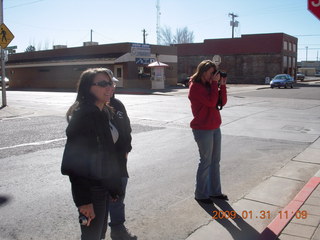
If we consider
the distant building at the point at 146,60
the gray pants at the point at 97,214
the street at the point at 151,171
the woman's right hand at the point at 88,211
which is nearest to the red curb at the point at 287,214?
the street at the point at 151,171

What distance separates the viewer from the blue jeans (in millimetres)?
4711

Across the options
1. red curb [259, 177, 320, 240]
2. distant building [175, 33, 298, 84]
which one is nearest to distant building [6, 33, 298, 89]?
distant building [175, 33, 298, 84]

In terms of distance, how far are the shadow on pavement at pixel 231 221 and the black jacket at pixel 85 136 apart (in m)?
1.98

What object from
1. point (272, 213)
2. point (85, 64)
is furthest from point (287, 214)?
point (85, 64)

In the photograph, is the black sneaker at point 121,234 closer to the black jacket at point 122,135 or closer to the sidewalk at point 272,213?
the sidewalk at point 272,213

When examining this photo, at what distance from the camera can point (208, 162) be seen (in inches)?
190

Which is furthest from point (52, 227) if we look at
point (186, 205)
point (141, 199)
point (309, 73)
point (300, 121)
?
point (309, 73)

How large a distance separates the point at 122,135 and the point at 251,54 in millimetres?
54413

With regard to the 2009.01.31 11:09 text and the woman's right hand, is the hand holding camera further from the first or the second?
the woman's right hand

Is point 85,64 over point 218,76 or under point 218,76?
over

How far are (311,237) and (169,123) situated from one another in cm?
905

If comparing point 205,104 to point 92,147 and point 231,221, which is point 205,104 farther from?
point 92,147

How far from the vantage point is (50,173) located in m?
6.47

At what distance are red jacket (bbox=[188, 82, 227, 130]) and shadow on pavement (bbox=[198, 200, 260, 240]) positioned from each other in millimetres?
1027
